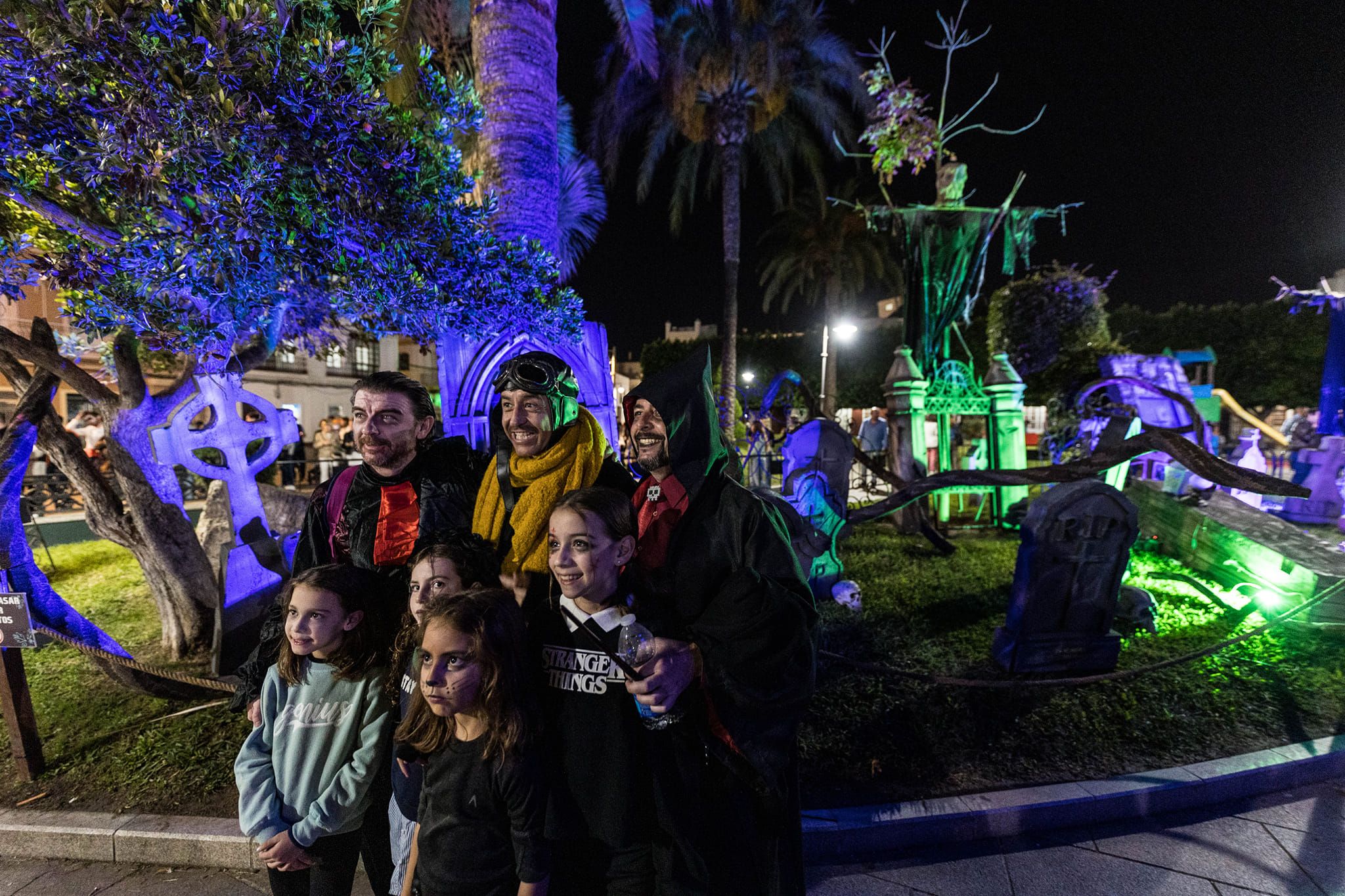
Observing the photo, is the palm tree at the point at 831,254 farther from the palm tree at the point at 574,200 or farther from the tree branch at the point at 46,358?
the tree branch at the point at 46,358

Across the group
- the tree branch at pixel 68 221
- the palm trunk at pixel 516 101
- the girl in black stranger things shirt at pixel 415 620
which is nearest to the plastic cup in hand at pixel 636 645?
the girl in black stranger things shirt at pixel 415 620

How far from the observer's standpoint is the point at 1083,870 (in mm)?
2744

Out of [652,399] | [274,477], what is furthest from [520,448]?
[274,477]

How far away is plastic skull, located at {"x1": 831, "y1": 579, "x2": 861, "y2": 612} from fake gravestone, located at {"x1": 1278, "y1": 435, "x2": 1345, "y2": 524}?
5.95 meters

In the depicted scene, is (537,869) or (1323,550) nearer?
(537,869)

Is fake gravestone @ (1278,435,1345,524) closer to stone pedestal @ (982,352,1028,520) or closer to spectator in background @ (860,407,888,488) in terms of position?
stone pedestal @ (982,352,1028,520)

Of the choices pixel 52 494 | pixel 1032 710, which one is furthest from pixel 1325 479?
pixel 52 494

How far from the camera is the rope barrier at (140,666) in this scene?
334 cm

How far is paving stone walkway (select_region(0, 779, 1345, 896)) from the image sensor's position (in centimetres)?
263

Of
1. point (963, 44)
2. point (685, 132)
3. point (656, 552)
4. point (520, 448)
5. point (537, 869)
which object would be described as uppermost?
point (685, 132)

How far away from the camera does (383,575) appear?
218 centimetres

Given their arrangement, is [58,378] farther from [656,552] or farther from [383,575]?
[656,552]

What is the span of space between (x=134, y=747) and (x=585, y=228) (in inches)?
468

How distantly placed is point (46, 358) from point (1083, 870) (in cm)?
702
